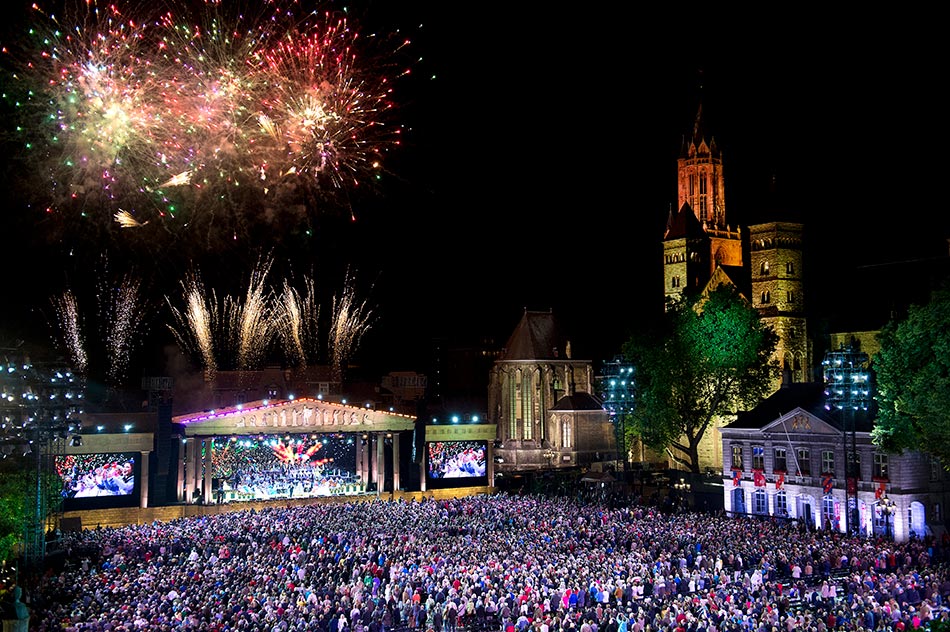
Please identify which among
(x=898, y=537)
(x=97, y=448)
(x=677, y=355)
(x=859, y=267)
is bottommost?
(x=898, y=537)

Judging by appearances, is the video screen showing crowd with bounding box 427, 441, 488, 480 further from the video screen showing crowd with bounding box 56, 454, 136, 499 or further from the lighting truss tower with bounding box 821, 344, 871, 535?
the lighting truss tower with bounding box 821, 344, 871, 535

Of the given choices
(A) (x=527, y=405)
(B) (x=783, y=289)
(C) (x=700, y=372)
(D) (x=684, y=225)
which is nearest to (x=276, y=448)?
(C) (x=700, y=372)

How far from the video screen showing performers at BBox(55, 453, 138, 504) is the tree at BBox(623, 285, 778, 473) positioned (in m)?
30.2

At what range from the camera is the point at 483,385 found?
3858 inches

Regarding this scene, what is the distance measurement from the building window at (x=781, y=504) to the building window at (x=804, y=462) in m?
1.66

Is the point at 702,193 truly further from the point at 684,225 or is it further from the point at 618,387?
the point at 618,387

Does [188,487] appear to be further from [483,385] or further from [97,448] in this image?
[483,385]

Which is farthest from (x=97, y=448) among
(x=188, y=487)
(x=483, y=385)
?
(x=483, y=385)

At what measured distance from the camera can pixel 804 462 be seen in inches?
1791

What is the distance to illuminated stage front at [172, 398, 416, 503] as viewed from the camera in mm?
53188

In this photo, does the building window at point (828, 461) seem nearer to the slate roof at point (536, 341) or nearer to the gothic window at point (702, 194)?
the slate roof at point (536, 341)

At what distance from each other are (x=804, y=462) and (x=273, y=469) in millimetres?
30061

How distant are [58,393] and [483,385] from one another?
66998mm

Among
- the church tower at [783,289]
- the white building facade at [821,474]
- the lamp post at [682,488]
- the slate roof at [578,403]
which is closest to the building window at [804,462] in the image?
the white building facade at [821,474]
